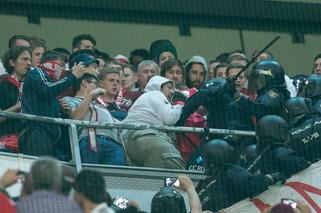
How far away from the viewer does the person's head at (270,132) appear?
48.7ft

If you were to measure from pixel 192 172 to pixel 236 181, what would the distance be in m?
1.44

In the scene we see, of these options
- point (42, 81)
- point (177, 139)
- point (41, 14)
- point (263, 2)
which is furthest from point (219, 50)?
point (42, 81)

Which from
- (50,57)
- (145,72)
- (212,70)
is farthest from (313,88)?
(212,70)

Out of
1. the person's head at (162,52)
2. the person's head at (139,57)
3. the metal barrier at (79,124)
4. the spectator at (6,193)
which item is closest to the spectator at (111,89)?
the metal barrier at (79,124)

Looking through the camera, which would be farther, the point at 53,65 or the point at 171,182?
the point at 53,65

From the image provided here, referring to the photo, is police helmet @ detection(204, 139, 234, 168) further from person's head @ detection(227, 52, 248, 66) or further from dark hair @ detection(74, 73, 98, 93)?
person's head @ detection(227, 52, 248, 66)

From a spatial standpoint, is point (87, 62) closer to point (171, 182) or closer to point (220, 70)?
point (171, 182)

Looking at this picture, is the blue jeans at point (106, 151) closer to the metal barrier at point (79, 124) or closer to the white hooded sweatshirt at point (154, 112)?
the metal barrier at point (79, 124)

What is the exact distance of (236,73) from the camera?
17.5 metres

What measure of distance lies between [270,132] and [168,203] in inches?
77.7

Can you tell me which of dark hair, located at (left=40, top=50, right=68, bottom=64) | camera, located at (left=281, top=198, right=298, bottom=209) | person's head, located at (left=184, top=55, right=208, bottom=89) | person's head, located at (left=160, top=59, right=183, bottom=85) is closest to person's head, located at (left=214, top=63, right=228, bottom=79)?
person's head, located at (left=184, top=55, right=208, bottom=89)

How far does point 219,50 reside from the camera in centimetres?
2334

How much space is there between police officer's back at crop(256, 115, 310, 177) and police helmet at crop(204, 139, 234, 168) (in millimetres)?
452

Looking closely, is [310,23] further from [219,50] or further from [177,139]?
[177,139]
